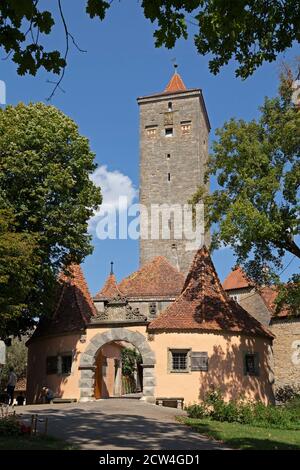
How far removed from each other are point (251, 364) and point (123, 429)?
1137 cm

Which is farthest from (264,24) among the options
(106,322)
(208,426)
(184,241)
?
(184,241)

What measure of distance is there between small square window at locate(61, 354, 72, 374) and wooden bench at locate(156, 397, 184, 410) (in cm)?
448

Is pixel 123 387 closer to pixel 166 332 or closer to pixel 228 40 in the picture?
pixel 166 332

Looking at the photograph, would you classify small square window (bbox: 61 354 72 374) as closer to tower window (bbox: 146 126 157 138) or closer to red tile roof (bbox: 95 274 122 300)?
red tile roof (bbox: 95 274 122 300)

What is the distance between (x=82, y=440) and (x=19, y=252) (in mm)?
10687

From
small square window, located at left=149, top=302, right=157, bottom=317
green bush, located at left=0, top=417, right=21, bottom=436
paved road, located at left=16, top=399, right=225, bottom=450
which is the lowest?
paved road, located at left=16, top=399, right=225, bottom=450

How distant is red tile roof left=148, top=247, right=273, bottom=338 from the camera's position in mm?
23219

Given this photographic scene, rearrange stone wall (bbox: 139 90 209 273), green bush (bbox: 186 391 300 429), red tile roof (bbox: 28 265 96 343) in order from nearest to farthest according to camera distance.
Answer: green bush (bbox: 186 391 300 429)
red tile roof (bbox: 28 265 96 343)
stone wall (bbox: 139 90 209 273)

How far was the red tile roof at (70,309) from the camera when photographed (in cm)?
2508

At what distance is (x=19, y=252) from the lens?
20.8 m

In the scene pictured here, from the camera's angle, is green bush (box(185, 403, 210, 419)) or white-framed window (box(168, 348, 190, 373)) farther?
white-framed window (box(168, 348, 190, 373))

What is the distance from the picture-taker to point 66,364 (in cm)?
2453

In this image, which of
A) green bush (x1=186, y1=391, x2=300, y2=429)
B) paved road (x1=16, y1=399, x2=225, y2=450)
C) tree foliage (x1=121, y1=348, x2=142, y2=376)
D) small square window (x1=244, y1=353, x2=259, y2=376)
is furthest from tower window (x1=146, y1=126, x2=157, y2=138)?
green bush (x1=186, y1=391, x2=300, y2=429)

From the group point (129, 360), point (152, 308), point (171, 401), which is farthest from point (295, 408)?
point (129, 360)
